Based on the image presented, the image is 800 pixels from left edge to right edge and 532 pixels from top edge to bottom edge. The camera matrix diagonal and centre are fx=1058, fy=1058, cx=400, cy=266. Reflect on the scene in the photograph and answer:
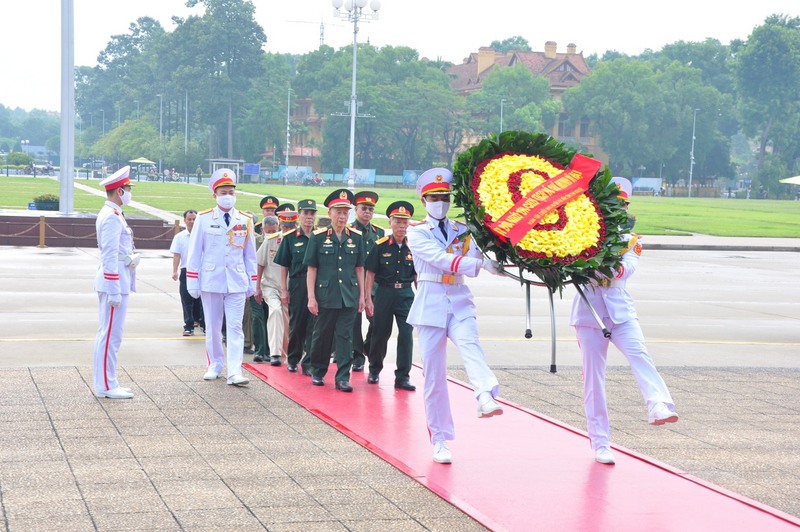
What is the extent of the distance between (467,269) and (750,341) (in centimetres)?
908

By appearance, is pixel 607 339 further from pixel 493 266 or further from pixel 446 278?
pixel 446 278

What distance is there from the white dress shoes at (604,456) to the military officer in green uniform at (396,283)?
3047mm

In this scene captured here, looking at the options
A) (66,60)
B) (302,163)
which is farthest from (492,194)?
(302,163)

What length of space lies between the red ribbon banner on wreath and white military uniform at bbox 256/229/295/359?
4881 mm

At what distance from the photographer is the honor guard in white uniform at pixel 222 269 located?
33.9 ft

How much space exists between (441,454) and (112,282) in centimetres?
363

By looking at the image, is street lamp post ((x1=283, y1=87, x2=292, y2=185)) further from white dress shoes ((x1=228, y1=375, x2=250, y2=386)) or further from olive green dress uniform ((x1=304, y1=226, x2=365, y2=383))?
white dress shoes ((x1=228, y1=375, x2=250, y2=386))

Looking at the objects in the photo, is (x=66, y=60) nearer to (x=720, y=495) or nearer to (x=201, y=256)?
(x=201, y=256)

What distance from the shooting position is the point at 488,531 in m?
5.96

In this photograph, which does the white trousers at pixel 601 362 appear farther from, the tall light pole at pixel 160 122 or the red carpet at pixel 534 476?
the tall light pole at pixel 160 122

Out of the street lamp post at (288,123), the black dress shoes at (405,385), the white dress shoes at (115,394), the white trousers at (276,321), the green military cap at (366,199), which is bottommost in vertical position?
the black dress shoes at (405,385)

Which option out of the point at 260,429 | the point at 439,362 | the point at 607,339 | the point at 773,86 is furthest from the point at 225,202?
the point at 773,86

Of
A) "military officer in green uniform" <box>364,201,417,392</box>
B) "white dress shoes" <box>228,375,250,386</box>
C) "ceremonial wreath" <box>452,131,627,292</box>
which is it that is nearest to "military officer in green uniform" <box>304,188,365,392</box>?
"military officer in green uniform" <box>364,201,417,392</box>

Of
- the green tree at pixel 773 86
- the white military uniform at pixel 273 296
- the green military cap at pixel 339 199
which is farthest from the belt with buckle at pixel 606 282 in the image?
the green tree at pixel 773 86
